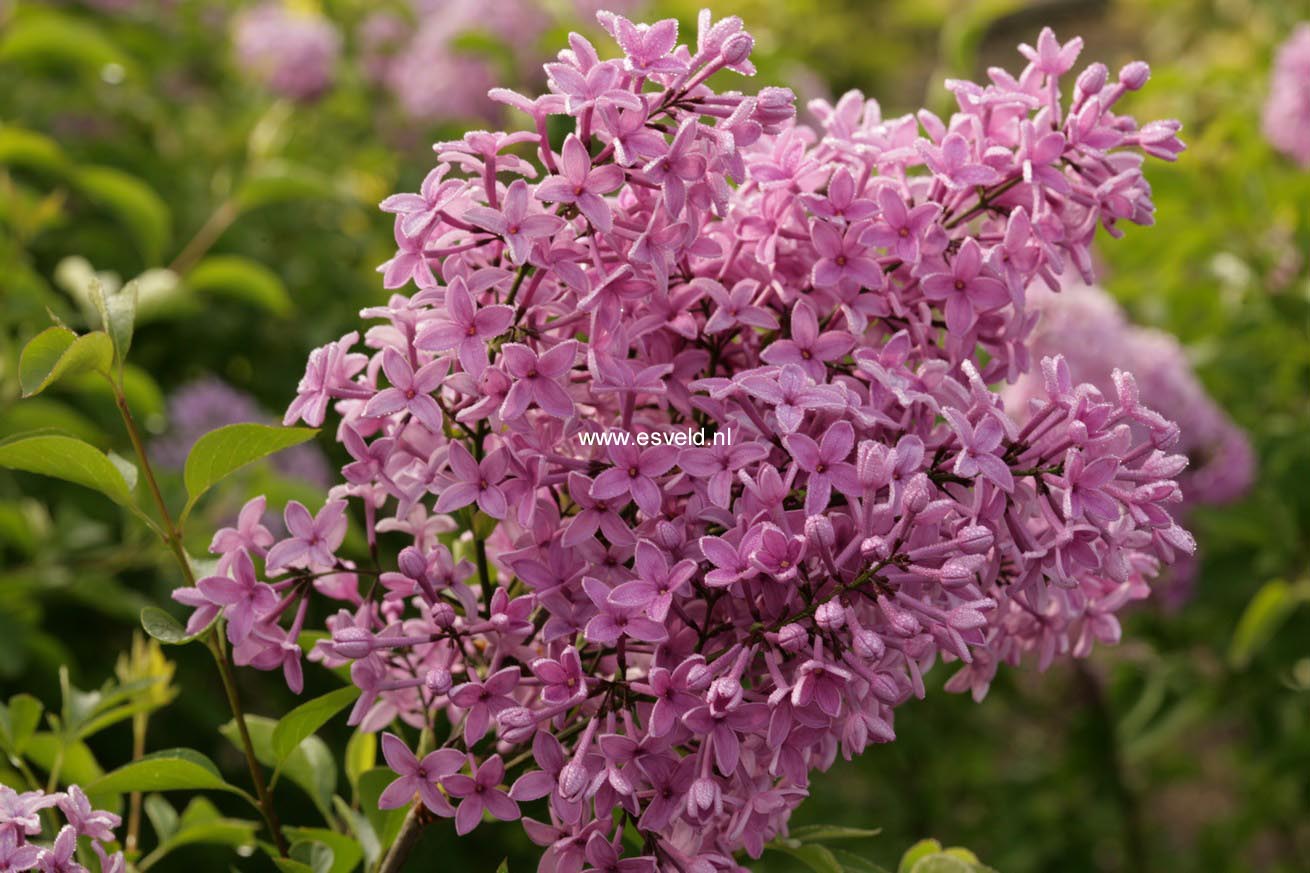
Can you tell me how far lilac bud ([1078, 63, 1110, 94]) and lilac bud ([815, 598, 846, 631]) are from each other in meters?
0.49

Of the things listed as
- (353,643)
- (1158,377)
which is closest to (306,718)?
(353,643)

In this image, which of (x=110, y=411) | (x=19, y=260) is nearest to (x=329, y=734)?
(x=110, y=411)

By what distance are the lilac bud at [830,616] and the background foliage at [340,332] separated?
1.03m

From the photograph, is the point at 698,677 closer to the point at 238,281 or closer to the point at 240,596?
the point at 240,596

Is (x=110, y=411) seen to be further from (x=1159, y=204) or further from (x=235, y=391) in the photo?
(x=1159, y=204)

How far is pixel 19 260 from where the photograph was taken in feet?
7.55

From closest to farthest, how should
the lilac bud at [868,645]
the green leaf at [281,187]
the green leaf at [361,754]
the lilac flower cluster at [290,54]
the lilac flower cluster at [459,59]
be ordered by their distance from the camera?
1. the lilac bud at [868,645]
2. the green leaf at [361,754]
3. the green leaf at [281,187]
4. the lilac flower cluster at [459,59]
5. the lilac flower cluster at [290,54]

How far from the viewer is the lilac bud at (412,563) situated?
95 cm

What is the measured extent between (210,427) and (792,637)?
73.7 inches

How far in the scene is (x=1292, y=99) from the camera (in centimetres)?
309

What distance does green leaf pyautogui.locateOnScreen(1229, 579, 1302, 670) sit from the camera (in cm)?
230

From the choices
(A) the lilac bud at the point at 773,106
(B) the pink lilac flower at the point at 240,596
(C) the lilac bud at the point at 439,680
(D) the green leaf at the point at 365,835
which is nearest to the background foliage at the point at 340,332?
(D) the green leaf at the point at 365,835

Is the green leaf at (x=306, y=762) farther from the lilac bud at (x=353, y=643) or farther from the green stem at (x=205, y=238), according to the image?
the green stem at (x=205, y=238)

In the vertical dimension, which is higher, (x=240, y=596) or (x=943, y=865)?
(x=240, y=596)
